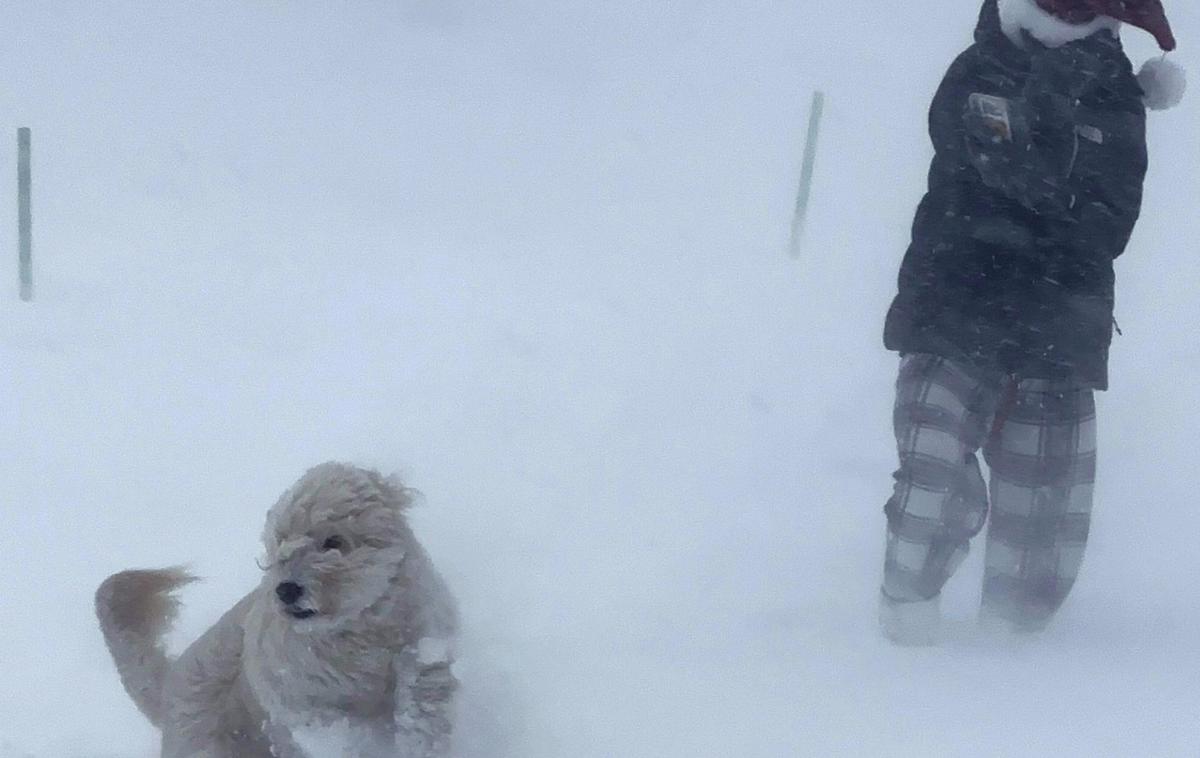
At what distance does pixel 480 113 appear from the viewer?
→ 10.7 metres


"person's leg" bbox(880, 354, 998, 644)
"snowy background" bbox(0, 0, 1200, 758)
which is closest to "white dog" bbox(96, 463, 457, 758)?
"snowy background" bbox(0, 0, 1200, 758)

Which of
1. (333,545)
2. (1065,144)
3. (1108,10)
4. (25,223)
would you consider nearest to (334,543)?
(333,545)

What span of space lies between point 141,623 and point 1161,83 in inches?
121

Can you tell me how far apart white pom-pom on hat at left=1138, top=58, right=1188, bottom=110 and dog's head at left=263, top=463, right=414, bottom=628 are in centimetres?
236

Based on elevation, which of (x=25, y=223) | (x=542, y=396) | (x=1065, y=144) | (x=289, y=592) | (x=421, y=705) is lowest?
(x=421, y=705)

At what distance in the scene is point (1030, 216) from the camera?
3439mm

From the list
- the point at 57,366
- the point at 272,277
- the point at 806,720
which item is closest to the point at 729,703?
the point at 806,720

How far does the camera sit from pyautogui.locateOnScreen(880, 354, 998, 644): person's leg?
357 centimetres

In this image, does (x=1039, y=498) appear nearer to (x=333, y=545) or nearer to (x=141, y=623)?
(x=333, y=545)

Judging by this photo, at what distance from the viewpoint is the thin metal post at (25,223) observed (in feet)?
18.7

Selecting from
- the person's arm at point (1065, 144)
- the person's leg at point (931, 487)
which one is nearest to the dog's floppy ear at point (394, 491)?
the person's leg at point (931, 487)

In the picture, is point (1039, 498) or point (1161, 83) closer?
point (1161, 83)

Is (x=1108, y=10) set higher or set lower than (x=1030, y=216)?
higher

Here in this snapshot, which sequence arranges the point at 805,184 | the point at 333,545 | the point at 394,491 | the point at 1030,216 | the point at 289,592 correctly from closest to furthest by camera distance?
the point at 289,592
the point at 333,545
the point at 394,491
the point at 1030,216
the point at 805,184
